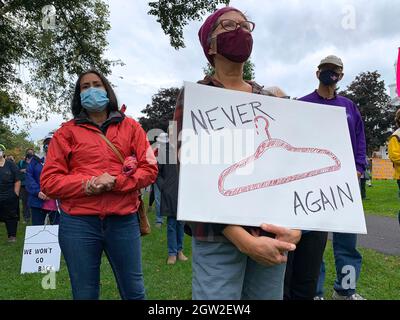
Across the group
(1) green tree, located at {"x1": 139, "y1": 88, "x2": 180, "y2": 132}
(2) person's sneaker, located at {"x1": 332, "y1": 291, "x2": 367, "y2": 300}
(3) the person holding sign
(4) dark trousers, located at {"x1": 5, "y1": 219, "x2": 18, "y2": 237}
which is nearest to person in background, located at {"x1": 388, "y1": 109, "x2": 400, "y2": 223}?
(2) person's sneaker, located at {"x1": 332, "y1": 291, "x2": 367, "y2": 300}

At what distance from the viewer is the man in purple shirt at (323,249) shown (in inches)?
91.4

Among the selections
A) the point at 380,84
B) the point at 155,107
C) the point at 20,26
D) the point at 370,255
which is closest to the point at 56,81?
the point at 20,26

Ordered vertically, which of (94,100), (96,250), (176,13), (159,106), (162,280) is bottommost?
(162,280)

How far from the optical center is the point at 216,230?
5.00ft

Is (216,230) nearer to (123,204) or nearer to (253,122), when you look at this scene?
(253,122)

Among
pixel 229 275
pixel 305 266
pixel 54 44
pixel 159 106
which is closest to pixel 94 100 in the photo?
pixel 229 275

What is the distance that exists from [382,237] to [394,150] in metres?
2.63

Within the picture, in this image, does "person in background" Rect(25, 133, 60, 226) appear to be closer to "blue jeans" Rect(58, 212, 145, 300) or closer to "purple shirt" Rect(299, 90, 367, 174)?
"blue jeans" Rect(58, 212, 145, 300)

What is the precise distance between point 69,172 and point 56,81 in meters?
12.3

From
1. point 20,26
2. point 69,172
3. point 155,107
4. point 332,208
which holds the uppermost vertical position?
point 155,107

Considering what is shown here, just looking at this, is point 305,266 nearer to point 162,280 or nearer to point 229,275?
point 229,275

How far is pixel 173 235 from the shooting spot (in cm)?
494

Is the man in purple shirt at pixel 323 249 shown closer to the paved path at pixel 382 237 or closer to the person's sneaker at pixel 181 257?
the person's sneaker at pixel 181 257

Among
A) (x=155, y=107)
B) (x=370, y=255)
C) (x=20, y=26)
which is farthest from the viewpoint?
(x=155, y=107)
